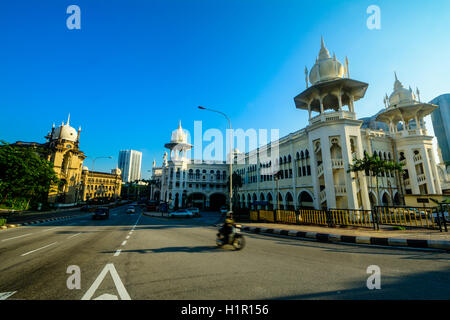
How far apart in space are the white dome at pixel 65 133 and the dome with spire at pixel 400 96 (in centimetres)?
7044

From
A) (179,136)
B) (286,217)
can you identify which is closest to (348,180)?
(286,217)

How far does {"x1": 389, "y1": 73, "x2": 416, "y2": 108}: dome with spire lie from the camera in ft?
83.5

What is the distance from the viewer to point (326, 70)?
21.0 metres

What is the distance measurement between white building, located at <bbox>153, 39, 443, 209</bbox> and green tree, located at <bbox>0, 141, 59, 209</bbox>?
108 ft

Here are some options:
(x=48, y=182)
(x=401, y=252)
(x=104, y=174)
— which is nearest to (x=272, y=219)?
(x=401, y=252)

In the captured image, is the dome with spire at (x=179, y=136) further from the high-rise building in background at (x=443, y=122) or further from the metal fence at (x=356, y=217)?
the high-rise building in background at (x=443, y=122)

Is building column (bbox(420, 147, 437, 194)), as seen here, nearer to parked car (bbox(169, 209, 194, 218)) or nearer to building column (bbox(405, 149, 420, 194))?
building column (bbox(405, 149, 420, 194))

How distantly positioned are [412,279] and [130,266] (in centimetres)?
660

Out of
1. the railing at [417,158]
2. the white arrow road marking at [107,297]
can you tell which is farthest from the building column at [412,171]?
the white arrow road marking at [107,297]

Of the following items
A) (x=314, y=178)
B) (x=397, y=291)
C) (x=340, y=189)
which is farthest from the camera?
(x=314, y=178)

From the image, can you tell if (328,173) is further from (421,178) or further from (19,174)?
(19,174)

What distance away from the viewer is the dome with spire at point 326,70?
20.9m

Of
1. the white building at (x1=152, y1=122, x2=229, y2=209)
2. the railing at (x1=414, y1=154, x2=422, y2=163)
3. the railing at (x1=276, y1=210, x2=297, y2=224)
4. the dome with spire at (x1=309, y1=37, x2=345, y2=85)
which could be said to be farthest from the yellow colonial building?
the railing at (x1=414, y1=154, x2=422, y2=163)

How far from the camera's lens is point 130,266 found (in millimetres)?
4977
